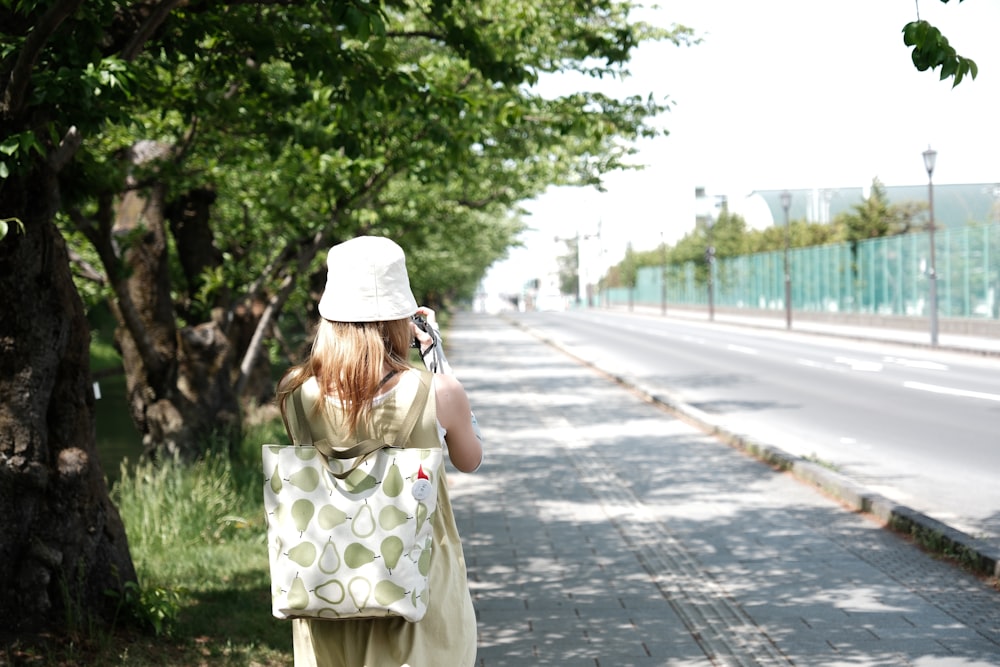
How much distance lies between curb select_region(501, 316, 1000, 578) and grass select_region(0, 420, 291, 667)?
387 centimetres

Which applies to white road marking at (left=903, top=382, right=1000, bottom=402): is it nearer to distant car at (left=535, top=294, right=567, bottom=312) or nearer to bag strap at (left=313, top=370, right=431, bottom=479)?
bag strap at (left=313, top=370, right=431, bottom=479)

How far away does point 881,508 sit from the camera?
859 cm

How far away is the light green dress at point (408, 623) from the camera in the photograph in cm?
284

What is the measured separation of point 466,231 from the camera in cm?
2408

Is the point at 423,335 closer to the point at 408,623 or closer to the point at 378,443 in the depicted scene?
the point at 378,443

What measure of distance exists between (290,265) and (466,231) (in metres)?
9.39

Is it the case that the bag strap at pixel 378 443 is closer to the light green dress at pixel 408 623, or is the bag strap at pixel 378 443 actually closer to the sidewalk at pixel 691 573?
the light green dress at pixel 408 623

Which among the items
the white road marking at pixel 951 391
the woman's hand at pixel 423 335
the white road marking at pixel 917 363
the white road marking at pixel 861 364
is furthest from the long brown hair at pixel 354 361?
the white road marking at pixel 917 363

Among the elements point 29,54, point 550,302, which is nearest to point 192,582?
point 29,54

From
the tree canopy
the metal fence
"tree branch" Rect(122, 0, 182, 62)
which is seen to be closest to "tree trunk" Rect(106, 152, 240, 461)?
the tree canopy

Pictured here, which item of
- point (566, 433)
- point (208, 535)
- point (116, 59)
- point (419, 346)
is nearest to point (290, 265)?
point (566, 433)

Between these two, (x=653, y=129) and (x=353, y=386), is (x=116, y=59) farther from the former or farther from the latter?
(x=653, y=129)

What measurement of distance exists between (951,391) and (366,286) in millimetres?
17256

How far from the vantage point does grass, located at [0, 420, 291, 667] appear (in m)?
5.00
